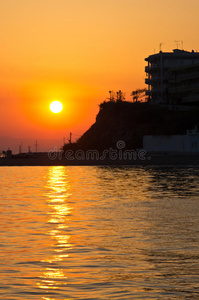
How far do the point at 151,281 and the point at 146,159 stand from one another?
10078cm

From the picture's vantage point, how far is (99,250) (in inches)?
731

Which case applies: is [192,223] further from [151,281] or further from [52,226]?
[151,281]

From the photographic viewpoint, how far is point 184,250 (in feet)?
60.0

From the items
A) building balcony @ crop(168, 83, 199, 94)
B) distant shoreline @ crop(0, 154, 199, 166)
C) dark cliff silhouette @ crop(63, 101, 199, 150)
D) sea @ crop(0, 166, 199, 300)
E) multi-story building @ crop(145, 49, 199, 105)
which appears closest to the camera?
sea @ crop(0, 166, 199, 300)

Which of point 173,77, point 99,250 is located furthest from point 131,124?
point 99,250

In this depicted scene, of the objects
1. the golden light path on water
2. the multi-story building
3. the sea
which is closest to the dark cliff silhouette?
the multi-story building

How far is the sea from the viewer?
44.2 feet

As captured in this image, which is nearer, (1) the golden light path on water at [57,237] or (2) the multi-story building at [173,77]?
(1) the golden light path on water at [57,237]

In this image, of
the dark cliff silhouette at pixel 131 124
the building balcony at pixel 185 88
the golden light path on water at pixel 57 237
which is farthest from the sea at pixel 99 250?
the building balcony at pixel 185 88

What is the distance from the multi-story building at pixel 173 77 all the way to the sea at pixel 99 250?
388 feet

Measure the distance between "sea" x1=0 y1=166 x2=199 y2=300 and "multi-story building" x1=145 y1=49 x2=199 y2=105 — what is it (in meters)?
118

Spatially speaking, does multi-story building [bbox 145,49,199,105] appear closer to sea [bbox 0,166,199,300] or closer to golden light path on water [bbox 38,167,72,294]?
golden light path on water [bbox 38,167,72,294]

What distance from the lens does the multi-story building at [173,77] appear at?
5955 inches

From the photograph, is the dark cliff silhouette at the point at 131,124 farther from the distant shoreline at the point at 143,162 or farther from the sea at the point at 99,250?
the sea at the point at 99,250
